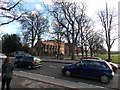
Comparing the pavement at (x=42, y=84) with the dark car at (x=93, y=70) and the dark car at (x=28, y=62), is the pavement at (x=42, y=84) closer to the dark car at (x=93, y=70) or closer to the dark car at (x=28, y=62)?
the dark car at (x=93, y=70)

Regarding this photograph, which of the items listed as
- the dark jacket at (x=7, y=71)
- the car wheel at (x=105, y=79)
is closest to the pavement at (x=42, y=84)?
the car wheel at (x=105, y=79)

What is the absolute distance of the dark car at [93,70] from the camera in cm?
1650

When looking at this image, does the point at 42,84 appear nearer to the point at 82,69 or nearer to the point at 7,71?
the point at 7,71

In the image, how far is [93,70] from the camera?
17.1 meters

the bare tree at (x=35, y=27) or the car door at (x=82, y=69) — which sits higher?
the bare tree at (x=35, y=27)

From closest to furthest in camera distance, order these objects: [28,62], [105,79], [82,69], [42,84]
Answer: [42,84] → [105,79] → [82,69] → [28,62]

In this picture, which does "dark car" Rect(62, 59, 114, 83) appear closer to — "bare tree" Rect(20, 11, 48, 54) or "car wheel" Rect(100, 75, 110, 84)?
"car wheel" Rect(100, 75, 110, 84)

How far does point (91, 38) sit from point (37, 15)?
19711 mm

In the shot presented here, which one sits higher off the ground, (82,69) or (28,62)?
(28,62)

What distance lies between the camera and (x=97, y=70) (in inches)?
666

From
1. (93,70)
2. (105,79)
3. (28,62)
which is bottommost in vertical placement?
(105,79)

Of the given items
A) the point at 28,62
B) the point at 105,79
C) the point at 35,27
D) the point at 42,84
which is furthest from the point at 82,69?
the point at 35,27

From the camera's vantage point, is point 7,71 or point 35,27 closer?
point 7,71

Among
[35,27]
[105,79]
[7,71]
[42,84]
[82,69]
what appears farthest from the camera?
[35,27]
